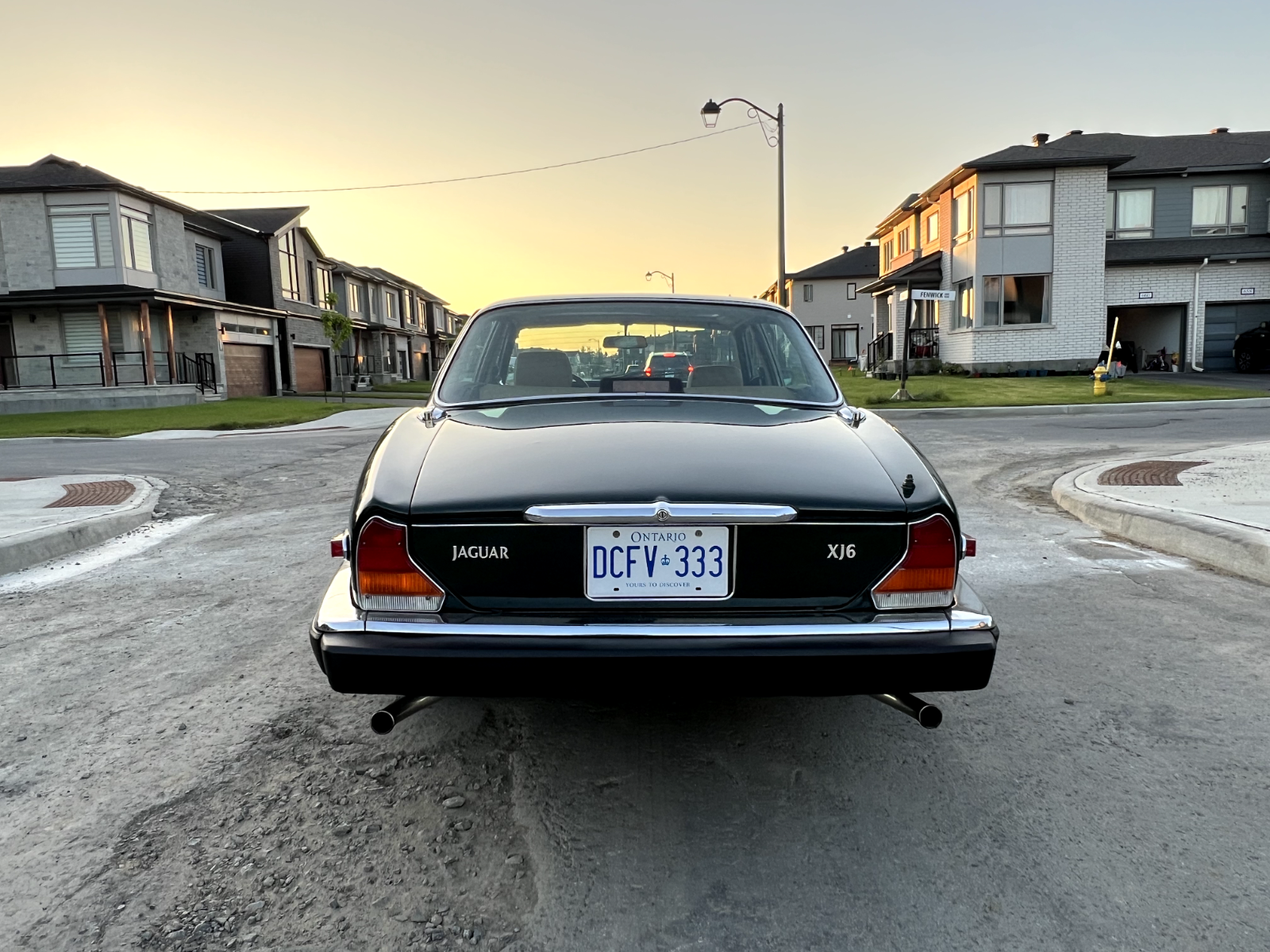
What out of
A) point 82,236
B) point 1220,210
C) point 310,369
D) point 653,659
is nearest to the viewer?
point 653,659

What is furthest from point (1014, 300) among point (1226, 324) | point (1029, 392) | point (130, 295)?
point (130, 295)

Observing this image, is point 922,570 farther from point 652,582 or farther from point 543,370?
Result: point 543,370

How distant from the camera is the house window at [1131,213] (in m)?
28.4

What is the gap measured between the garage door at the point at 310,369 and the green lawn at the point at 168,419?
10.6m

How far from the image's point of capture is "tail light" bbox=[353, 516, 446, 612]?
238 cm

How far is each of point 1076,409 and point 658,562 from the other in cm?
1691

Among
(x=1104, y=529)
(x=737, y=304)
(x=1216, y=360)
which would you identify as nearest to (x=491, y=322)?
(x=737, y=304)

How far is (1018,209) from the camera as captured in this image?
26516mm

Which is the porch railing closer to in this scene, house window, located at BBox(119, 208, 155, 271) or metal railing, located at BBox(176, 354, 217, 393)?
metal railing, located at BBox(176, 354, 217, 393)

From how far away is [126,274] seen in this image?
90.1 feet

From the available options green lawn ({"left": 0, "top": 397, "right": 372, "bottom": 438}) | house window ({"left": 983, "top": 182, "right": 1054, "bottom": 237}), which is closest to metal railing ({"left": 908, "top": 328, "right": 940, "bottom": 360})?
house window ({"left": 983, "top": 182, "right": 1054, "bottom": 237})

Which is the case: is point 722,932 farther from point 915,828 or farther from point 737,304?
point 737,304

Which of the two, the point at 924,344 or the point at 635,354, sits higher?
the point at 924,344

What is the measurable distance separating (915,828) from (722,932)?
28.5 inches
